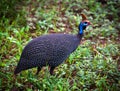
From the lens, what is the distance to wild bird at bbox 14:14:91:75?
487cm

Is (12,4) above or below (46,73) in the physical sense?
above

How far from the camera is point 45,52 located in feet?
16.2

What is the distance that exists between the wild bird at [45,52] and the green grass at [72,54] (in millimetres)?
298

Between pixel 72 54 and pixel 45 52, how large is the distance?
1.36 m

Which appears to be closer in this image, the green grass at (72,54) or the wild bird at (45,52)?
the wild bird at (45,52)

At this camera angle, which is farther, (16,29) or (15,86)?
(16,29)

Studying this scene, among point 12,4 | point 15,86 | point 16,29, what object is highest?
point 12,4

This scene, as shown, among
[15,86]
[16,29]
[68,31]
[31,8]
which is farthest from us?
[31,8]

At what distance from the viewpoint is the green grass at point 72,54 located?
517 centimetres

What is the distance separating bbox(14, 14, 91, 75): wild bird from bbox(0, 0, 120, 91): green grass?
298 millimetres

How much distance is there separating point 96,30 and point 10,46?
2.10 meters

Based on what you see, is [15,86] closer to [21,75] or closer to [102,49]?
[21,75]

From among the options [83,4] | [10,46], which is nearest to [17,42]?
[10,46]

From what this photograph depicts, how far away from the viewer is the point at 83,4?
8.46 metres
